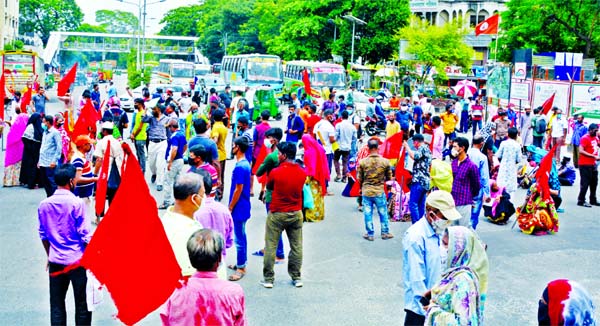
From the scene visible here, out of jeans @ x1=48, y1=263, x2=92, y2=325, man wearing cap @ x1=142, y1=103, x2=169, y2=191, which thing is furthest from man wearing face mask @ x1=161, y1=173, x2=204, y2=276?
man wearing cap @ x1=142, y1=103, x2=169, y2=191

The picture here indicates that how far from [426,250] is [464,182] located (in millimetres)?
4708

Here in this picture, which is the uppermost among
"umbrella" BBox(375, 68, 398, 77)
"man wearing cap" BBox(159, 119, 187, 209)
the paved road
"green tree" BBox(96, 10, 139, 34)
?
"green tree" BBox(96, 10, 139, 34)

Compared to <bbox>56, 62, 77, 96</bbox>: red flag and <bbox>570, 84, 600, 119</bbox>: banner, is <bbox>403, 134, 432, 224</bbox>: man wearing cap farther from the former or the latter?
<bbox>570, 84, 600, 119</bbox>: banner

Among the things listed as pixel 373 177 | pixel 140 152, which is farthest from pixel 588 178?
pixel 140 152

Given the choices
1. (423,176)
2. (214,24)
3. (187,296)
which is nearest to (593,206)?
(423,176)

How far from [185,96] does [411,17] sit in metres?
33.9

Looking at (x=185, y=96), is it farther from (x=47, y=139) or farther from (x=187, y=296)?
(x=187, y=296)

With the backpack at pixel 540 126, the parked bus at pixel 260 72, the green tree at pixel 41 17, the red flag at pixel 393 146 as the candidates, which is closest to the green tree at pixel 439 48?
the parked bus at pixel 260 72

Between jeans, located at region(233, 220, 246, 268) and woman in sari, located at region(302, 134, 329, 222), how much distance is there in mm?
2514

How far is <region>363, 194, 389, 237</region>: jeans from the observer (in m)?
10.8

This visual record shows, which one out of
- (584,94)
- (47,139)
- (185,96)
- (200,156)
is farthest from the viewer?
(584,94)

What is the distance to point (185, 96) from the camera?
22.6 meters

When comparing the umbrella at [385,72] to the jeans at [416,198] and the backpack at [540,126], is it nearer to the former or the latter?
the backpack at [540,126]

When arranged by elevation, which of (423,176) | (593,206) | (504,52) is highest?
(504,52)
